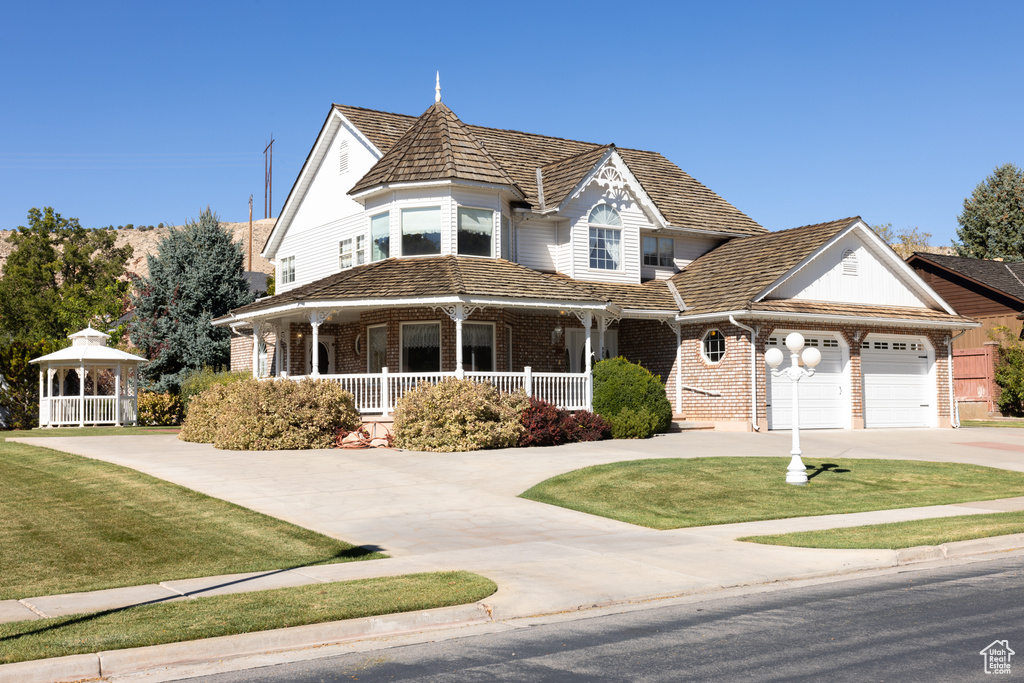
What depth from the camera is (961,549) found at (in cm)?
1096

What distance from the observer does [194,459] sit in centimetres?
1812

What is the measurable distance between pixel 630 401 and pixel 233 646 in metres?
18.1

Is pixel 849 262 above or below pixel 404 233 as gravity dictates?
below

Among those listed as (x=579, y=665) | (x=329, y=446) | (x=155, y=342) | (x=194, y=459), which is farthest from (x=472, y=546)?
(x=155, y=342)

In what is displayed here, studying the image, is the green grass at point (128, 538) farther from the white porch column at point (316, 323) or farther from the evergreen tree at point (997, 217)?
the evergreen tree at point (997, 217)

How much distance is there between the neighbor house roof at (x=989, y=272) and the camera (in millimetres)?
40500

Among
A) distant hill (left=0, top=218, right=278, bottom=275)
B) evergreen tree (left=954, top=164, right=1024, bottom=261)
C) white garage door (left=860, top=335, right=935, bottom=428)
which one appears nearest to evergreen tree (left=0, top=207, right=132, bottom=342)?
white garage door (left=860, top=335, right=935, bottom=428)

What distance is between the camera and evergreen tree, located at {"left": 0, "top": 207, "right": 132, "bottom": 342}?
151ft

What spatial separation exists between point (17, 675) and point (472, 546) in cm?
569

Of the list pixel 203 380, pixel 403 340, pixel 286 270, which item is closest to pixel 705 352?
pixel 403 340

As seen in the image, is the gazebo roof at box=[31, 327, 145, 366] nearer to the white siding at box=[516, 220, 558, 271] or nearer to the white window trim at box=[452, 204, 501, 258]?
the white window trim at box=[452, 204, 501, 258]

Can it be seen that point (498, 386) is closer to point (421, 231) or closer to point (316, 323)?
point (316, 323)

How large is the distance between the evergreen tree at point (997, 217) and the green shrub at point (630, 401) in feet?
140

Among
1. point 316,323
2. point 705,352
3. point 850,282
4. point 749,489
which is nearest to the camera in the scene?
point 749,489
